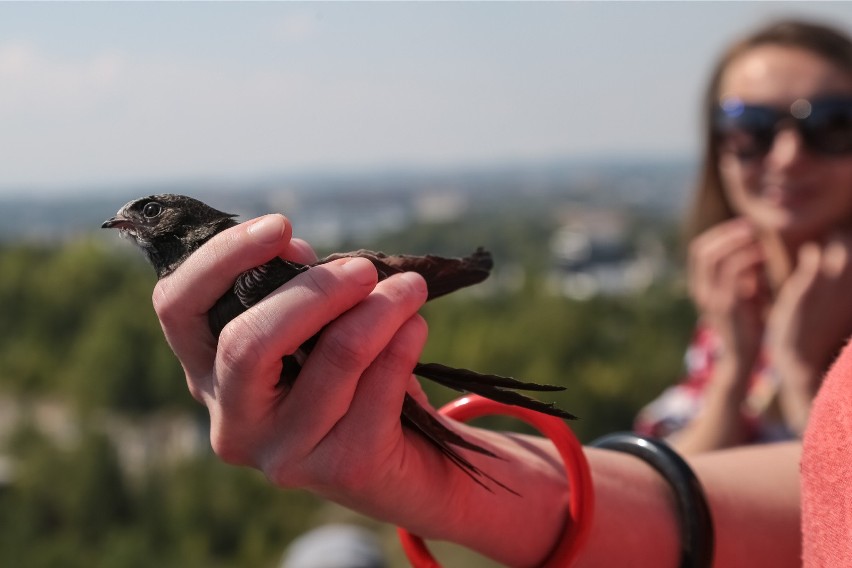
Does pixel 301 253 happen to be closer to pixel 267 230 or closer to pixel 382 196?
pixel 267 230

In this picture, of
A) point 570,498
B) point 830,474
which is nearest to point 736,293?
point 570,498

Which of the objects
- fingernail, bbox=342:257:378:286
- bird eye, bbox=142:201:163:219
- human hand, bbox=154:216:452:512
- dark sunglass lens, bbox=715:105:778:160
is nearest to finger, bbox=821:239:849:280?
dark sunglass lens, bbox=715:105:778:160

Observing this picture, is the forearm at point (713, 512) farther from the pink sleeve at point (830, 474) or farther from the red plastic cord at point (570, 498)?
the pink sleeve at point (830, 474)

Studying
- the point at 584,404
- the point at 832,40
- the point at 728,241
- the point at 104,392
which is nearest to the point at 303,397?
the point at 728,241

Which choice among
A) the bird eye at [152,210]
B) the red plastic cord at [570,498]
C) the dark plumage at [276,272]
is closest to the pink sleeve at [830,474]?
the red plastic cord at [570,498]

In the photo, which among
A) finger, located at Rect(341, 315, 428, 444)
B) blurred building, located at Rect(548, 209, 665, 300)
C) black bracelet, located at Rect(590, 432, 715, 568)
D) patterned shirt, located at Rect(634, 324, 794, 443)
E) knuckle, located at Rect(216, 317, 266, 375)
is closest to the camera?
knuckle, located at Rect(216, 317, 266, 375)

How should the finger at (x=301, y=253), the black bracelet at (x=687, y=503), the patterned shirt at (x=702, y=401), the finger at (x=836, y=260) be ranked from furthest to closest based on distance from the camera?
the patterned shirt at (x=702, y=401) < the finger at (x=836, y=260) < the black bracelet at (x=687, y=503) < the finger at (x=301, y=253)

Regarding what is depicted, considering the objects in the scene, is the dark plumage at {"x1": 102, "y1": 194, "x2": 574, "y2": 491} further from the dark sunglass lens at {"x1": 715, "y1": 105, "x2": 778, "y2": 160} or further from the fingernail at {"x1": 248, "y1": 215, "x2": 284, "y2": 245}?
the dark sunglass lens at {"x1": 715, "y1": 105, "x2": 778, "y2": 160}

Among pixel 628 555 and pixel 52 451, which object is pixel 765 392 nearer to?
pixel 628 555
